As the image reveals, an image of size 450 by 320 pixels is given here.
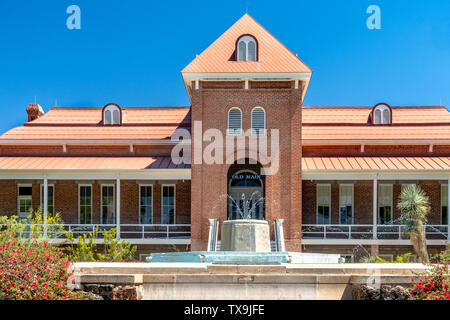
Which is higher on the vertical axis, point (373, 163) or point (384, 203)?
point (373, 163)

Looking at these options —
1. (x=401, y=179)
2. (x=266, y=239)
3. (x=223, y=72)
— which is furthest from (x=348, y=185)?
(x=266, y=239)

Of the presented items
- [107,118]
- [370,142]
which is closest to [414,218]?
[370,142]

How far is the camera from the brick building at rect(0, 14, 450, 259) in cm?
2436

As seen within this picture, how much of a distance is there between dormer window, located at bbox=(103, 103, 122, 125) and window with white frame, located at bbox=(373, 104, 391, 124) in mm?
14196

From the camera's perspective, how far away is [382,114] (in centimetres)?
3039

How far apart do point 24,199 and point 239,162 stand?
1118 centimetres

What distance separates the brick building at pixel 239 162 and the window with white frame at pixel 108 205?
0.05 metres

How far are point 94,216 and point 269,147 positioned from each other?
9.78 meters

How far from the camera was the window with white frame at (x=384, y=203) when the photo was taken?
2708 centimetres

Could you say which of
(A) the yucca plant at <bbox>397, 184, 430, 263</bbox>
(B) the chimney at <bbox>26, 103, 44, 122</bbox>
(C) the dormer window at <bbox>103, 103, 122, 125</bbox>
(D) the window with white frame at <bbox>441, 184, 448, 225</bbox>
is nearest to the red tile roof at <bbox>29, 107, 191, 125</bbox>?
(C) the dormer window at <bbox>103, 103, 122, 125</bbox>

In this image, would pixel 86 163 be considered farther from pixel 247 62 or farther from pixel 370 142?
pixel 370 142

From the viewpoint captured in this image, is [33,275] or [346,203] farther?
[346,203]

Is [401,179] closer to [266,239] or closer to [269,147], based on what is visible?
[269,147]

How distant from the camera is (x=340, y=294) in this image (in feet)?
35.6
